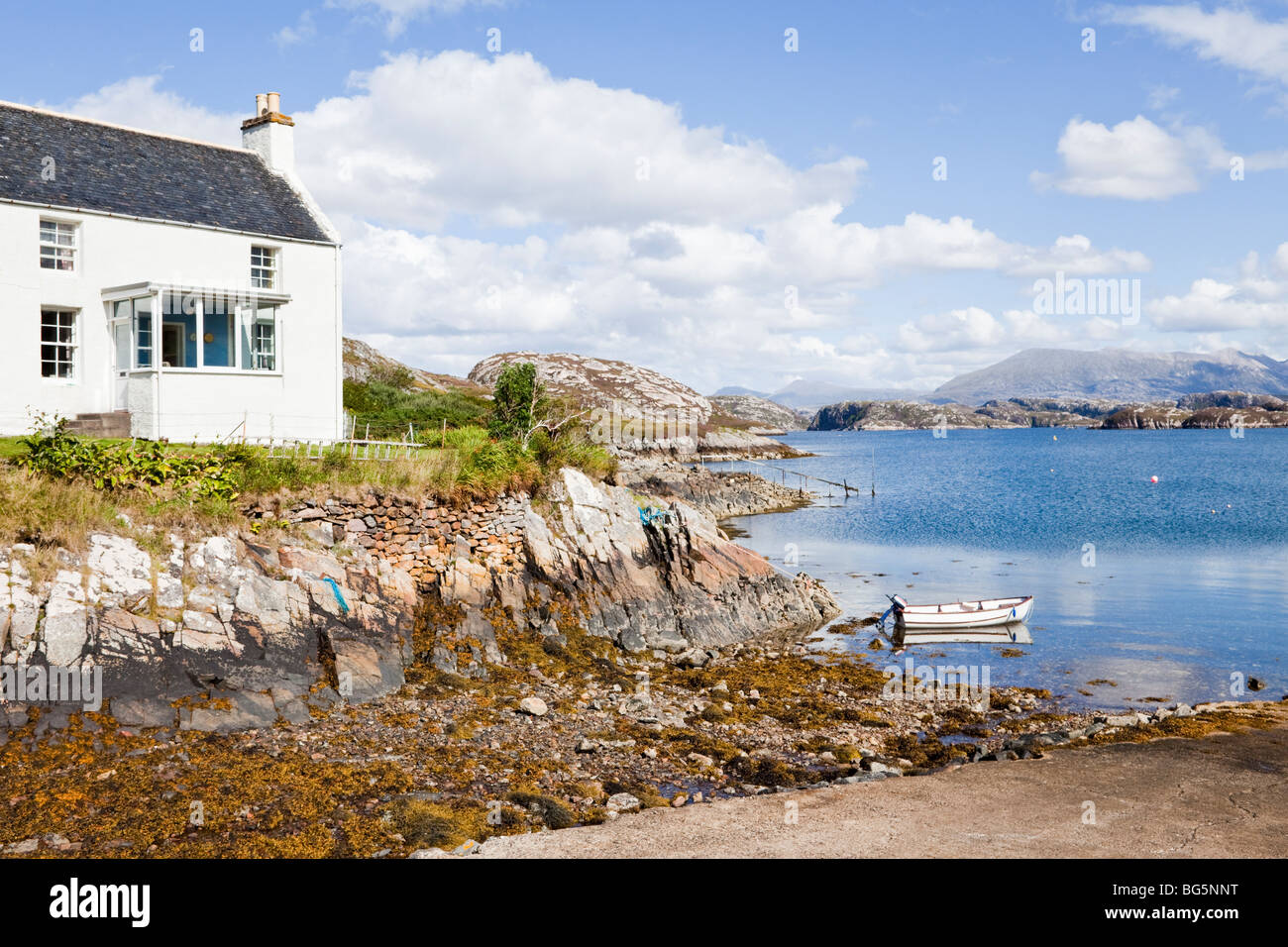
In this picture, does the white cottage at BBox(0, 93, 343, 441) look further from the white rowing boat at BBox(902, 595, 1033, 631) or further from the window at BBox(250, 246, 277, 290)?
the white rowing boat at BBox(902, 595, 1033, 631)

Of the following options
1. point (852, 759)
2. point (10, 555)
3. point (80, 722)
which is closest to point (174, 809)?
point (80, 722)

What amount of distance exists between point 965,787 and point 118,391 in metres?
25.5

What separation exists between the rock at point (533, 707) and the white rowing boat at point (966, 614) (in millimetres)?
15296

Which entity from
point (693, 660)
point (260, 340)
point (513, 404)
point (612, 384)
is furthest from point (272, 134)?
point (612, 384)

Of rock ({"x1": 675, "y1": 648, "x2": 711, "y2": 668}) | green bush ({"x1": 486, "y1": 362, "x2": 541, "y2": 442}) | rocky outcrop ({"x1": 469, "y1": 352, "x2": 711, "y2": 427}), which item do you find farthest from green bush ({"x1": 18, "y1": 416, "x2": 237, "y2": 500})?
rocky outcrop ({"x1": 469, "y1": 352, "x2": 711, "y2": 427})

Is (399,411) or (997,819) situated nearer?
(997,819)

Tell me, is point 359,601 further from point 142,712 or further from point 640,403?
point 640,403

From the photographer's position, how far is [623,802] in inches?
532

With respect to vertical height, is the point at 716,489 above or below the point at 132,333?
below

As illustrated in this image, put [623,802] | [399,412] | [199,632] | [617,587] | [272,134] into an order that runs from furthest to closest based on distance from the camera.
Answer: [399,412]
[272,134]
[617,587]
[199,632]
[623,802]

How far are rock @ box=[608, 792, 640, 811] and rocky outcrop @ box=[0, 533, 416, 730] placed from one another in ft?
20.9

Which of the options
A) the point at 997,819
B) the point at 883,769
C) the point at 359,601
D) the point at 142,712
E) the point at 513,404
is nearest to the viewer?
the point at 997,819

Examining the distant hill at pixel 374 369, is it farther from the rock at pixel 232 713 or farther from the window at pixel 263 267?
the rock at pixel 232 713

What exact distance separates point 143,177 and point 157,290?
633cm
